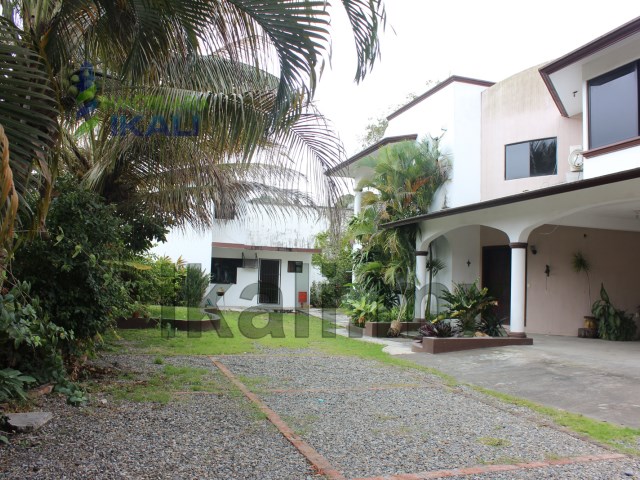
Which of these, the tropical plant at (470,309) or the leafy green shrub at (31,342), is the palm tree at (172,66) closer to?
the leafy green shrub at (31,342)

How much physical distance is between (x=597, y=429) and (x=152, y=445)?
178 inches

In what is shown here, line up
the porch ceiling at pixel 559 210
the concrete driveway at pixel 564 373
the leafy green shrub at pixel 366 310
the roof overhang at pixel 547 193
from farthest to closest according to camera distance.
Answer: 1. the leafy green shrub at pixel 366 310
2. the porch ceiling at pixel 559 210
3. the roof overhang at pixel 547 193
4. the concrete driveway at pixel 564 373

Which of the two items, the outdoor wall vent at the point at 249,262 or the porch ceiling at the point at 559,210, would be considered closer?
the porch ceiling at the point at 559,210

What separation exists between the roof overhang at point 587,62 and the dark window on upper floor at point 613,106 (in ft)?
0.70

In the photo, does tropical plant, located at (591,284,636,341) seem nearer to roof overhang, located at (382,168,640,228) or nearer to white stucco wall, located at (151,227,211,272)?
roof overhang, located at (382,168,640,228)

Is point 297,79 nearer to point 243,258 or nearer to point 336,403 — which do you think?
point 336,403

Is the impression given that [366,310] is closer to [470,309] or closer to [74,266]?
[470,309]

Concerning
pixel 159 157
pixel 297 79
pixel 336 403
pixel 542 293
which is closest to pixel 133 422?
pixel 336 403

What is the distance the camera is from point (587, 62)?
37.2 feet

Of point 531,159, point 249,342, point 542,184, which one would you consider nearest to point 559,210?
point 542,184

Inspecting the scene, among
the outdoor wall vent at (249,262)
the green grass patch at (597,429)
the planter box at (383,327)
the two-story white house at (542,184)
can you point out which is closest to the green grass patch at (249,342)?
the planter box at (383,327)

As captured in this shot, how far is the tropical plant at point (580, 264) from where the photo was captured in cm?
1365

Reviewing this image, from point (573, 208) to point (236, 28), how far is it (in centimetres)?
780

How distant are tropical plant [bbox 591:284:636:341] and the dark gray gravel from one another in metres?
10.7
